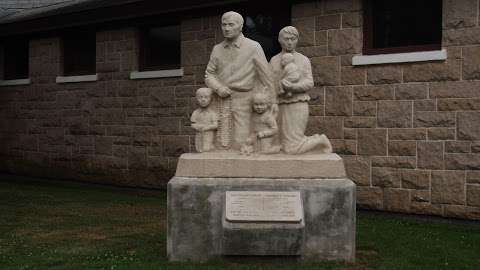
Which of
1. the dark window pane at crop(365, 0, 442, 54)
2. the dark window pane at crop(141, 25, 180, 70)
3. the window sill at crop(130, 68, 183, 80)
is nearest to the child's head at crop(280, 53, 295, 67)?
the dark window pane at crop(365, 0, 442, 54)

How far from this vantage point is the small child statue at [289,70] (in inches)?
246

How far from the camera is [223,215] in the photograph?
19.3 ft

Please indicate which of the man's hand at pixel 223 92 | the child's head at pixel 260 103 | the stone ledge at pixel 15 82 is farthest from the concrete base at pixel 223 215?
the stone ledge at pixel 15 82

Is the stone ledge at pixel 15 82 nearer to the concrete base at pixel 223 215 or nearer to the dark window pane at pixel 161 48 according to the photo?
the dark window pane at pixel 161 48

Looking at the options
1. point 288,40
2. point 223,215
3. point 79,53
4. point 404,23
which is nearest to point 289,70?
point 288,40

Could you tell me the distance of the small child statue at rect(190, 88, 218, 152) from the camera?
634 centimetres

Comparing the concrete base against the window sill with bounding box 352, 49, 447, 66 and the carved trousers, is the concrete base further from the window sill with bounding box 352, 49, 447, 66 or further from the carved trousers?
the window sill with bounding box 352, 49, 447, 66

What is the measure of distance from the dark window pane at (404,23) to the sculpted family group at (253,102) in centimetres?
326

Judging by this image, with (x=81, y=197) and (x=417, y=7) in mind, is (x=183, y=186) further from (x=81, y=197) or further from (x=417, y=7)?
(x=81, y=197)

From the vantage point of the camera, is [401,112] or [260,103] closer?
[260,103]

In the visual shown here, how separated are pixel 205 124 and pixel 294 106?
986mm

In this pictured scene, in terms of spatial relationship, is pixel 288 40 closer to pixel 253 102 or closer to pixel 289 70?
pixel 289 70

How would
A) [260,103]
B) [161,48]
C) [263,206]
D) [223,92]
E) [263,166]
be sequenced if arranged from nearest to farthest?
[263,206], [263,166], [260,103], [223,92], [161,48]

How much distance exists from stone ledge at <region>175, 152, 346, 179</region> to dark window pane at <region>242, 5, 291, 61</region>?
189 inches
